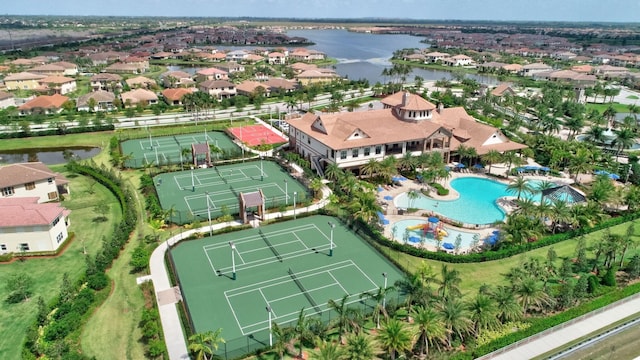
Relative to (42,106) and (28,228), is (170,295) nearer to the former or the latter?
(28,228)

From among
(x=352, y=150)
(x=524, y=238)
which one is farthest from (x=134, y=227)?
(x=524, y=238)

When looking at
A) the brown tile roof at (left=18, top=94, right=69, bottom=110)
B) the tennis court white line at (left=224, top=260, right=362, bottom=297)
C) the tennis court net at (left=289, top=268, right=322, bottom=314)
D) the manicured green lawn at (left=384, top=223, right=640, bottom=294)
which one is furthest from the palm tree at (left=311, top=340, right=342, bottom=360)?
the brown tile roof at (left=18, top=94, right=69, bottom=110)

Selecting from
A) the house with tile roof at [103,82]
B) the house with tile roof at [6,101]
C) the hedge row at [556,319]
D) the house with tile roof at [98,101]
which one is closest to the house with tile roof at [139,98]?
the house with tile roof at [98,101]

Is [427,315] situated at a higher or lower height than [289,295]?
higher

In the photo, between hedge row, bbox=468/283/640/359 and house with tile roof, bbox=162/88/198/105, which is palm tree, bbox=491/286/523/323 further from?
house with tile roof, bbox=162/88/198/105

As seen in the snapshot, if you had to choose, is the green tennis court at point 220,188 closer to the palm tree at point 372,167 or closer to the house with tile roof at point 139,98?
the palm tree at point 372,167

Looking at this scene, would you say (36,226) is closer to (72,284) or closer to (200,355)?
(72,284)
